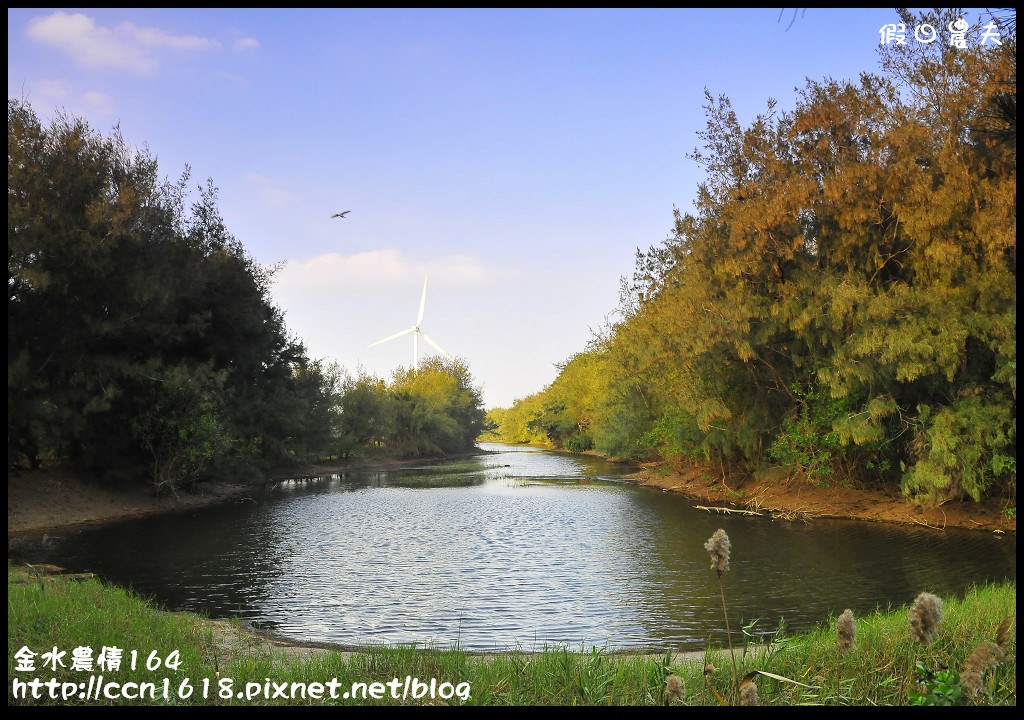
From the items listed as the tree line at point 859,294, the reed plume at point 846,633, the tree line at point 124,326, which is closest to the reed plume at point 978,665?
the reed plume at point 846,633

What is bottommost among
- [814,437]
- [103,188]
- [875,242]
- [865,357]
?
[814,437]

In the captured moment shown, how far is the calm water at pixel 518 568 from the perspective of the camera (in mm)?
14844

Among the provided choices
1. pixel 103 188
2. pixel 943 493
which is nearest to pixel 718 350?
pixel 943 493

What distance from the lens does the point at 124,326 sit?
32.0 metres

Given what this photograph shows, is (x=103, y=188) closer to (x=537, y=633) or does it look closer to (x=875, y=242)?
(x=537, y=633)

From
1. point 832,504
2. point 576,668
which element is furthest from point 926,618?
point 832,504

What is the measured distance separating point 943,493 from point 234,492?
114 ft

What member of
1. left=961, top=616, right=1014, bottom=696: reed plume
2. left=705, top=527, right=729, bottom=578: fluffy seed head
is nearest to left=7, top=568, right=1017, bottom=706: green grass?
left=961, top=616, right=1014, bottom=696: reed plume

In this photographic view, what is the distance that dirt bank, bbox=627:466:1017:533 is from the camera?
26.4 metres

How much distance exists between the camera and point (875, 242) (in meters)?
28.0

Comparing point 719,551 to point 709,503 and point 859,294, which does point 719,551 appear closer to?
point 859,294

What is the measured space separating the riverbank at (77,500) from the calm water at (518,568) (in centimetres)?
211

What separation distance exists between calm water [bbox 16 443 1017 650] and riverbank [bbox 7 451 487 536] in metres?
2.11

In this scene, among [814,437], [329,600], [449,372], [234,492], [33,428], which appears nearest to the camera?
[329,600]
